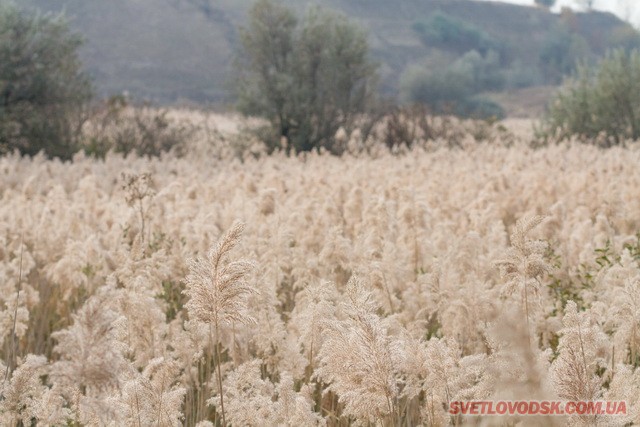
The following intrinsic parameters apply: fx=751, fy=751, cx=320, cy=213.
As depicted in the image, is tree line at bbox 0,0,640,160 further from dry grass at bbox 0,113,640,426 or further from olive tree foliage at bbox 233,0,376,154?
dry grass at bbox 0,113,640,426

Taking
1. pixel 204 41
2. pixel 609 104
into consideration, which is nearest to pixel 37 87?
pixel 609 104

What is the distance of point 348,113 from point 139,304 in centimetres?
1681

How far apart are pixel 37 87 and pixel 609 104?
43.9 feet

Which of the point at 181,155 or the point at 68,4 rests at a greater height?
the point at 68,4

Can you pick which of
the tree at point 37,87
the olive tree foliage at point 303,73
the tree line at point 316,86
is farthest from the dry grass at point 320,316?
the olive tree foliage at point 303,73

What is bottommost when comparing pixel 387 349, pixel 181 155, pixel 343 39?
pixel 181 155

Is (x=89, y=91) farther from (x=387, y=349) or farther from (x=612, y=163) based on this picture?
(x=387, y=349)

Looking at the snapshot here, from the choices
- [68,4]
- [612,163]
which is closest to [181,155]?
[612,163]

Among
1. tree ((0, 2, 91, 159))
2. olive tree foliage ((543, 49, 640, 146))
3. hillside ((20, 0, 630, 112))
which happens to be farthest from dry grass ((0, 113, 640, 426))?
hillside ((20, 0, 630, 112))

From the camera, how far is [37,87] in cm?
1590

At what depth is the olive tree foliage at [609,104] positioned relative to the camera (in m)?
→ 18.4

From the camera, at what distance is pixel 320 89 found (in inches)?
758

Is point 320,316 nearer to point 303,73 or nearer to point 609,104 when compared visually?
point 303,73

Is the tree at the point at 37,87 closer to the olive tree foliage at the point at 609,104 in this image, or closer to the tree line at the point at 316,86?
the tree line at the point at 316,86
